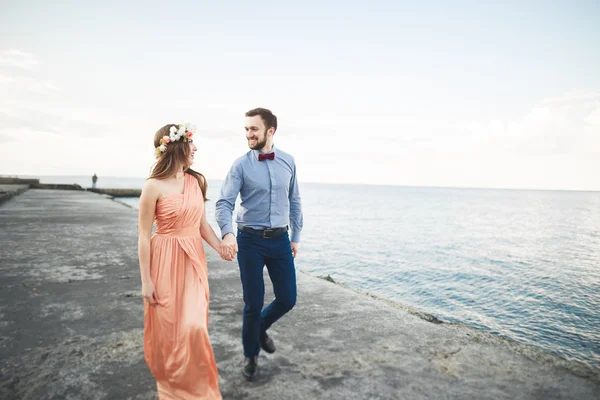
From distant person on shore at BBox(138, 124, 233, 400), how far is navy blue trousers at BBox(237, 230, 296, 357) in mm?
316

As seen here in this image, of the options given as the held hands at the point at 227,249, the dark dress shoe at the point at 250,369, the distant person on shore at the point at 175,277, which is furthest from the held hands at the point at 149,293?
the dark dress shoe at the point at 250,369

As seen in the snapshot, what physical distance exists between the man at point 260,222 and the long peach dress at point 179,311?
0.37 m

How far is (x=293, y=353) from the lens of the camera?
3148 millimetres

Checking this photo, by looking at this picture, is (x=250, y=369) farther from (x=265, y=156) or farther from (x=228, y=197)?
(x=265, y=156)

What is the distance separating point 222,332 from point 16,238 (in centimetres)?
743

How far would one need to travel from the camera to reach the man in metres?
2.85

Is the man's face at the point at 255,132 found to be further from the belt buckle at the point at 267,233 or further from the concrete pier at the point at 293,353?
the concrete pier at the point at 293,353

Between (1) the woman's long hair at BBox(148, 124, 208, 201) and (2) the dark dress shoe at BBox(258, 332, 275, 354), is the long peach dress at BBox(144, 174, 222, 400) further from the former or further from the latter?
(2) the dark dress shoe at BBox(258, 332, 275, 354)

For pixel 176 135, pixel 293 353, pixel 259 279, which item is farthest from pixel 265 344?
pixel 176 135

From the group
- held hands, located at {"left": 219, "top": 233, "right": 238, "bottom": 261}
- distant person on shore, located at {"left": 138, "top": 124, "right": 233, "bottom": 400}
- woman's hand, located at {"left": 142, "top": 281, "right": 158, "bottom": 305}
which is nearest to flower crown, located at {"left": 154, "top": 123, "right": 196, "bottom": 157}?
distant person on shore, located at {"left": 138, "top": 124, "right": 233, "bottom": 400}

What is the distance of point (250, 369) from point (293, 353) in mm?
542

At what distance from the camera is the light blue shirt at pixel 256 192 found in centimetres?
296

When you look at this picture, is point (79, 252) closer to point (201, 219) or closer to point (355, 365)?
point (201, 219)

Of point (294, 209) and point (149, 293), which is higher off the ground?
point (294, 209)
